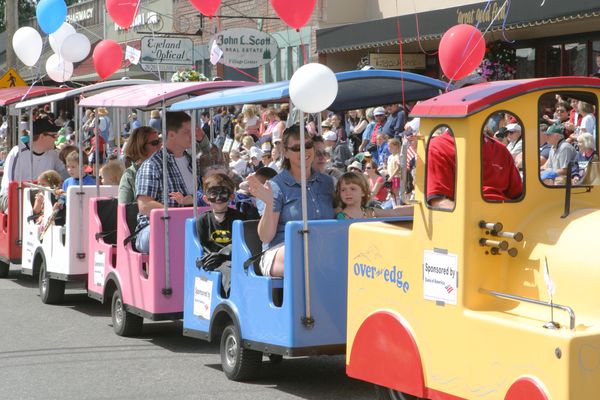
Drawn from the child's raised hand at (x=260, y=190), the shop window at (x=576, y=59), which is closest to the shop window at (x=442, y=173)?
the child's raised hand at (x=260, y=190)

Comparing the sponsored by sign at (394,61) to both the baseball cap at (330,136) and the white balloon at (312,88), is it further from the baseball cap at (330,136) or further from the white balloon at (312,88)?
the white balloon at (312,88)

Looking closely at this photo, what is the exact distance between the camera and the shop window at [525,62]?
19.7 metres

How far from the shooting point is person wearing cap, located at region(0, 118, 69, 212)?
13.9 m

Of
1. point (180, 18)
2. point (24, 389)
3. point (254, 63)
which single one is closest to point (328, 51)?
point (254, 63)

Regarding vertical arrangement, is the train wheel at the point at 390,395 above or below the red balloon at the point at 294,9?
below

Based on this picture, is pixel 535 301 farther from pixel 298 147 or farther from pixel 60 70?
pixel 60 70

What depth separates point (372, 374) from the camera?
6648mm

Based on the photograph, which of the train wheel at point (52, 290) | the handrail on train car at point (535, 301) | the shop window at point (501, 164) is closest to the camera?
the handrail on train car at point (535, 301)

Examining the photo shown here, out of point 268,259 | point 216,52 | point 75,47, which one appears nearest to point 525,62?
point 216,52

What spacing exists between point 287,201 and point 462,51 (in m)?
2.59

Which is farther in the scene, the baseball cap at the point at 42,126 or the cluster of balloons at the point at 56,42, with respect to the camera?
the cluster of balloons at the point at 56,42

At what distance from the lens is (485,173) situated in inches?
235

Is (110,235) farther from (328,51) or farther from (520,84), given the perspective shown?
(328,51)

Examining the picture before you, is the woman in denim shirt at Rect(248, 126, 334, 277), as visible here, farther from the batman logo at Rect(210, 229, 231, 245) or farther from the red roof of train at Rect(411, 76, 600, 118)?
the red roof of train at Rect(411, 76, 600, 118)
